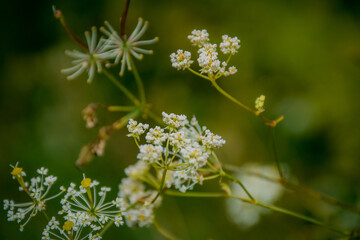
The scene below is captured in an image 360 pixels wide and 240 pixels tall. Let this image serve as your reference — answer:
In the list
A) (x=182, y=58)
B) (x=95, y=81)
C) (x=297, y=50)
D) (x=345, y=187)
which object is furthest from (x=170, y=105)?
(x=182, y=58)

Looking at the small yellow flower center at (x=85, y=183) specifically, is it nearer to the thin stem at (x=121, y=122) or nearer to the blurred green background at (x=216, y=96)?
the thin stem at (x=121, y=122)

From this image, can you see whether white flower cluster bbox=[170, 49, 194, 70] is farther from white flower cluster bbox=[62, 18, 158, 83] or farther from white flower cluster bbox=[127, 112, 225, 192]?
white flower cluster bbox=[127, 112, 225, 192]

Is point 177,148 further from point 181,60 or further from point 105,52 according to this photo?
point 105,52

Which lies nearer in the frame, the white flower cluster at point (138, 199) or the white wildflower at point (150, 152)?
the white wildflower at point (150, 152)

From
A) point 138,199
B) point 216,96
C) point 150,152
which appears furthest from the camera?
point 216,96

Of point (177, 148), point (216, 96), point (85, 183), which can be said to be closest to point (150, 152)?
point (177, 148)

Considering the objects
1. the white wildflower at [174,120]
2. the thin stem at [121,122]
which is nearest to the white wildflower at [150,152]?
the white wildflower at [174,120]

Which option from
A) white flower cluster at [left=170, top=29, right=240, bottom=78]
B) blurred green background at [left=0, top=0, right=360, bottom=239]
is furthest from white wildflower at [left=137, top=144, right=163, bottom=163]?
blurred green background at [left=0, top=0, right=360, bottom=239]

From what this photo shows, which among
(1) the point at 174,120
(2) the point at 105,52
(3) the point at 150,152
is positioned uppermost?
(2) the point at 105,52
